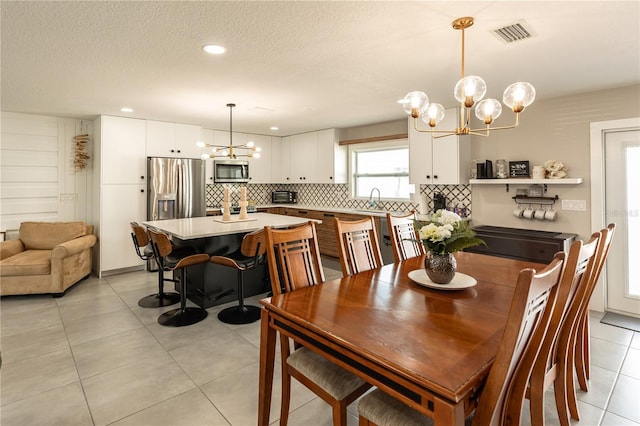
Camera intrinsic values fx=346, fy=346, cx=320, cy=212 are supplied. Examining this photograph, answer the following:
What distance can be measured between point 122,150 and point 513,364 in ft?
17.5

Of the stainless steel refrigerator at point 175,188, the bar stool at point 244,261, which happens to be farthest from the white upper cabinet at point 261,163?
the bar stool at point 244,261

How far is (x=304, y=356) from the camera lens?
1.70 m

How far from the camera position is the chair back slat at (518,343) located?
1.01 metres

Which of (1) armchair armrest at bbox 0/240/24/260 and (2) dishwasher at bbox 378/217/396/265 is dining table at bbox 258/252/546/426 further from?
(1) armchair armrest at bbox 0/240/24/260

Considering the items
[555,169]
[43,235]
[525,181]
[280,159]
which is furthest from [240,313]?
[280,159]

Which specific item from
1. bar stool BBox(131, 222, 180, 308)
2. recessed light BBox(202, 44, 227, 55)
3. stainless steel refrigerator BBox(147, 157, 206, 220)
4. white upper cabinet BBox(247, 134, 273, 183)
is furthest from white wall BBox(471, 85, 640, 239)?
stainless steel refrigerator BBox(147, 157, 206, 220)

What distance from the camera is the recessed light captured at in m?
2.46

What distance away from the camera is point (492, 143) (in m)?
4.27

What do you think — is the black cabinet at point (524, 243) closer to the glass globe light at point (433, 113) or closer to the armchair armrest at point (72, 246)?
the glass globe light at point (433, 113)

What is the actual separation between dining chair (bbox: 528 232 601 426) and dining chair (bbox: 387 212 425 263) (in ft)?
3.79

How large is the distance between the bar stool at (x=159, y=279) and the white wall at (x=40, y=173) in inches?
84.3

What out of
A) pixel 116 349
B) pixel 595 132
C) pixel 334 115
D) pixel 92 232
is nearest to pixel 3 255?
pixel 92 232

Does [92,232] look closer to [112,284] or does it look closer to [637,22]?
[112,284]

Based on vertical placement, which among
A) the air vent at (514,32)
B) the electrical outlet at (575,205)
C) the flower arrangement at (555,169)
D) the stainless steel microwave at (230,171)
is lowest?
the electrical outlet at (575,205)
